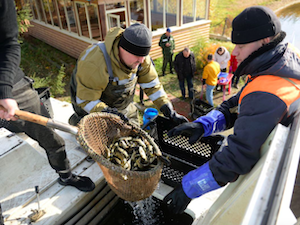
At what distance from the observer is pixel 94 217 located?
286cm

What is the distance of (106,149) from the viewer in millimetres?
2404

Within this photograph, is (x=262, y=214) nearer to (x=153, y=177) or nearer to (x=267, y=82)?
(x=267, y=82)

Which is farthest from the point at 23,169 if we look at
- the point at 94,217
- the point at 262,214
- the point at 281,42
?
the point at 281,42

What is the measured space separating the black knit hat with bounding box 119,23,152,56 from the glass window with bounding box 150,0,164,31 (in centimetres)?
870

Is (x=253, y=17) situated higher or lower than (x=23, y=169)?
higher

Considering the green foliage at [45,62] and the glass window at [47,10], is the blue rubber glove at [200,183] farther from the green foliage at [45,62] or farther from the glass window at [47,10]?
the glass window at [47,10]

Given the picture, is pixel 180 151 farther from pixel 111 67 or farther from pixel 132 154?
pixel 111 67

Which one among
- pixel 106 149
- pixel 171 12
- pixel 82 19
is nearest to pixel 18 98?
pixel 106 149

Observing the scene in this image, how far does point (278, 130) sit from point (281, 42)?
87cm

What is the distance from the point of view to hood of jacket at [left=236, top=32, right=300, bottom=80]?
158 cm

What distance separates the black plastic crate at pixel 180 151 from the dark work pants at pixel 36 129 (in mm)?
1132

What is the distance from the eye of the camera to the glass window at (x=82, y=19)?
975 cm

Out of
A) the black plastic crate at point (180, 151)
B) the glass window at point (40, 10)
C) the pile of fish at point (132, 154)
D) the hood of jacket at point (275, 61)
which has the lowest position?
the glass window at point (40, 10)

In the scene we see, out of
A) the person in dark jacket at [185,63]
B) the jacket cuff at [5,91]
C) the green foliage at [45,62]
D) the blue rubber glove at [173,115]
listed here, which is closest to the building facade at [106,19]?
the green foliage at [45,62]
